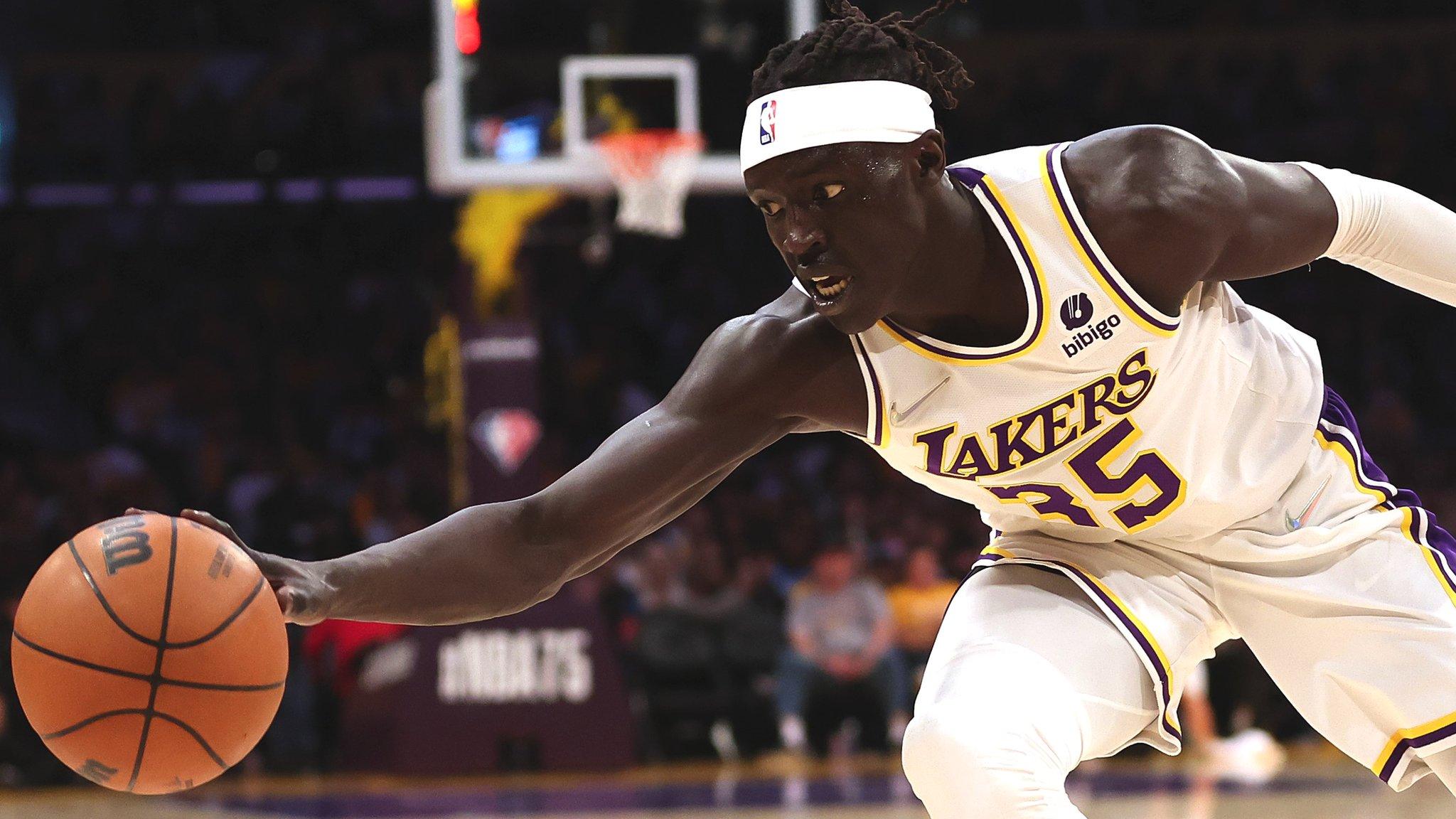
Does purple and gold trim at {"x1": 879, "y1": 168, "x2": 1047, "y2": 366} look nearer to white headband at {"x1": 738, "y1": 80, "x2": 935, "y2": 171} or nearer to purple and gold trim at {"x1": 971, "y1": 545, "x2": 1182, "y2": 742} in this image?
white headband at {"x1": 738, "y1": 80, "x2": 935, "y2": 171}

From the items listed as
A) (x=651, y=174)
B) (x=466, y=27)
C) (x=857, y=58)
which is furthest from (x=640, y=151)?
(x=857, y=58)

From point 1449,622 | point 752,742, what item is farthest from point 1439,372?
point 1449,622

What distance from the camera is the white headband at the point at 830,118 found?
10.3 ft

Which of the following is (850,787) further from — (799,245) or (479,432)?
(799,245)

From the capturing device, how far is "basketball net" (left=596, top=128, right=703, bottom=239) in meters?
8.71

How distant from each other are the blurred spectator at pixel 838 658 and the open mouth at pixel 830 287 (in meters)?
6.52

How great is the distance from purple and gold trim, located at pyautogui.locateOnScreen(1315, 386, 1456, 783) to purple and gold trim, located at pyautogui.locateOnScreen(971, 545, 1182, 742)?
0.44m

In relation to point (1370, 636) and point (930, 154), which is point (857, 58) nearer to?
point (930, 154)

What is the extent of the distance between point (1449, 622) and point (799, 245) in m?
1.56

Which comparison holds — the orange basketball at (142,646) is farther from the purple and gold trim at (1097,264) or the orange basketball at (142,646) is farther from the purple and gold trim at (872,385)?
the purple and gold trim at (1097,264)

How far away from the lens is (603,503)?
3.33 meters

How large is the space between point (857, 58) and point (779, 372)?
63 cm

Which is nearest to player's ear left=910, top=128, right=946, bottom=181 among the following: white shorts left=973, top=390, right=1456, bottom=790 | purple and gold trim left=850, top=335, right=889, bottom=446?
purple and gold trim left=850, top=335, right=889, bottom=446

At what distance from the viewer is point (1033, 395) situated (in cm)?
332
